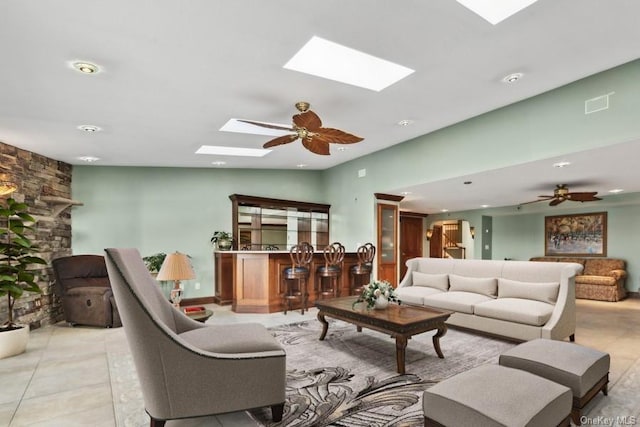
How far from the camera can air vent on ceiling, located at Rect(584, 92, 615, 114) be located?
353 cm

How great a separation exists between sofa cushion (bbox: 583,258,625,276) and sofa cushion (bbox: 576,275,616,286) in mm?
385

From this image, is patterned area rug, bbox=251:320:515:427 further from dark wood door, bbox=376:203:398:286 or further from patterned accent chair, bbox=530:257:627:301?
patterned accent chair, bbox=530:257:627:301

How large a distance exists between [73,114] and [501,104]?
5045 millimetres

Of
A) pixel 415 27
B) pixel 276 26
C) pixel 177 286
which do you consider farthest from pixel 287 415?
pixel 415 27

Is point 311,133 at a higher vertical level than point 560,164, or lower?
Answer: higher

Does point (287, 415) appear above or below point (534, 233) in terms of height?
below

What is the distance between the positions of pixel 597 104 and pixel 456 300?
2.78 metres

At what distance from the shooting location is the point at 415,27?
99.9 inches

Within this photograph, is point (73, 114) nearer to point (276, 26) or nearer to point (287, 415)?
point (276, 26)

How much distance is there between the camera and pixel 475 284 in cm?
486

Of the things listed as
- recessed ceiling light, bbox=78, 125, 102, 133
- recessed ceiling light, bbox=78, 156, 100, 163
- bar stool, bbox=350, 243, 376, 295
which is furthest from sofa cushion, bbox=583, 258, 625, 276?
recessed ceiling light, bbox=78, 156, 100, 163

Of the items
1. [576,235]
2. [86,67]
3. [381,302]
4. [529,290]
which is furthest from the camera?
[576,235]

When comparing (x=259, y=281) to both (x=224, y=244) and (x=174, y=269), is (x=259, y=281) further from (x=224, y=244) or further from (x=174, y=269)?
(x=174, y=269)

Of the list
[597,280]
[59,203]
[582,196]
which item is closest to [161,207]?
[59,203]
